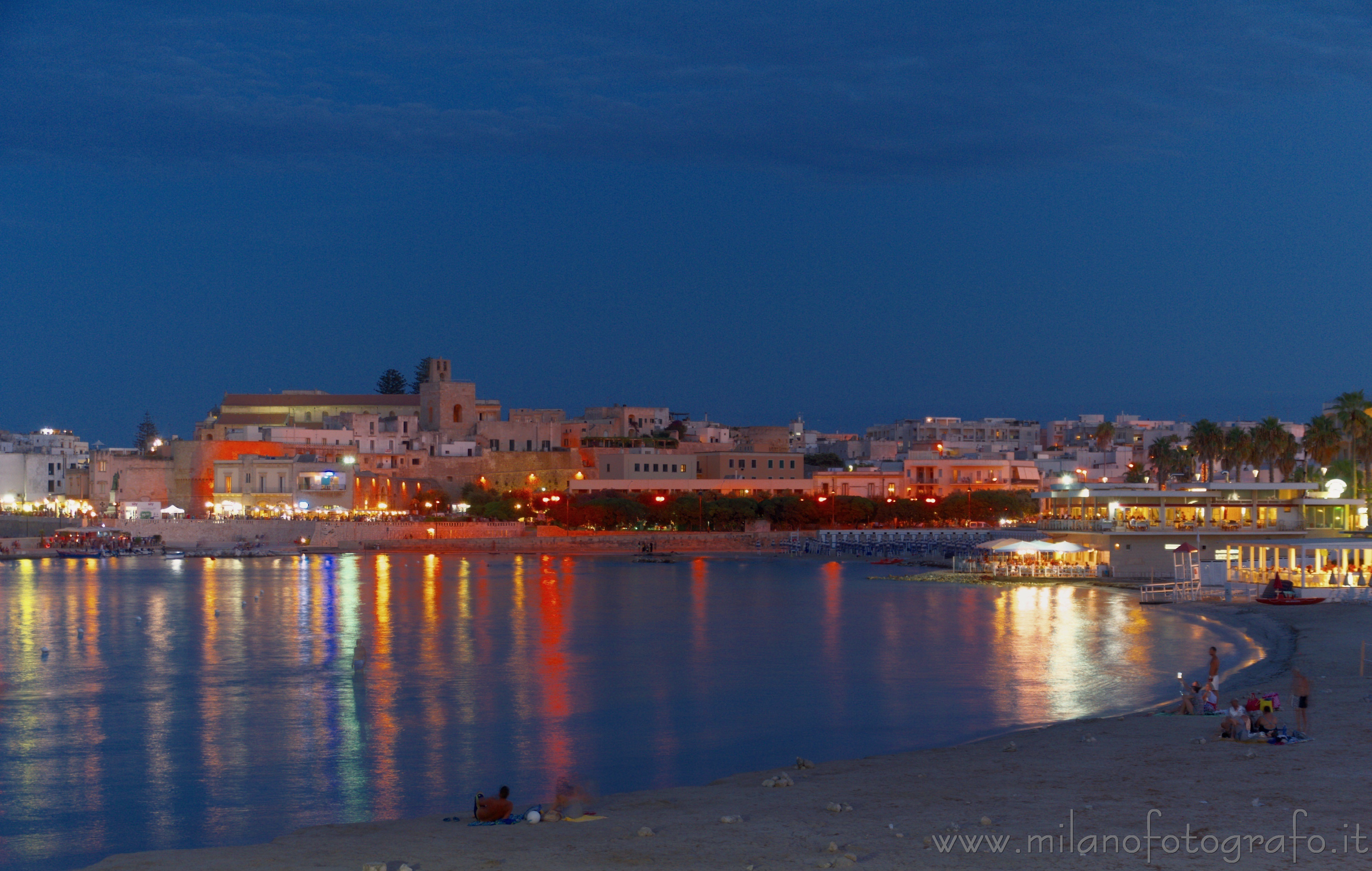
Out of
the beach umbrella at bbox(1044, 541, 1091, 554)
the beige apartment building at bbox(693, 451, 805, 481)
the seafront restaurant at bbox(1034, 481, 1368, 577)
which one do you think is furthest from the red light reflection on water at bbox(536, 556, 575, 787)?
the beige apartment building at bbox(693, 451, 805, 481)

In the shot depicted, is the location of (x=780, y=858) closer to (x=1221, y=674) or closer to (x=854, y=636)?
(x=1221, y=674)

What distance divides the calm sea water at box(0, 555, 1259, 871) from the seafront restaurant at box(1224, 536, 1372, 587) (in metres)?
3.47

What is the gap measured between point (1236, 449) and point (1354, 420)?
14.2m

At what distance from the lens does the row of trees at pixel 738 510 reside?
81562mm

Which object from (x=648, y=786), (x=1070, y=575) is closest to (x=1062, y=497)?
(x=1070, y=575)

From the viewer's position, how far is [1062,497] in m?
52.3

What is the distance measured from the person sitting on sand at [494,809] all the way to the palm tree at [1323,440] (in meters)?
48.2

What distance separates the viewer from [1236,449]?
208 ft

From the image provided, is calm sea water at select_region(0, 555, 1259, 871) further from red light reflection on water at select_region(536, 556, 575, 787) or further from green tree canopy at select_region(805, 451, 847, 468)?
green tree canopy at select_region(805, 451, 847, 468)

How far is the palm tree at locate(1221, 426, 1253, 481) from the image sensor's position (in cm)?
6284

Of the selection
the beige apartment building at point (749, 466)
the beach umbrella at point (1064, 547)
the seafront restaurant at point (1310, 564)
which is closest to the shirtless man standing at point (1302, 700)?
the seafront restaurant at point (1310, 564)

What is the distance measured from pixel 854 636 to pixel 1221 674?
12206 millimetres

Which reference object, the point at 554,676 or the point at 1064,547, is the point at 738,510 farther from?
the point at 554,676

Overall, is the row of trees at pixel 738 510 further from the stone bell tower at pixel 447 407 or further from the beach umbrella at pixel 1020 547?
the beach umbrella at pixel 1020 547
